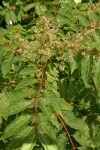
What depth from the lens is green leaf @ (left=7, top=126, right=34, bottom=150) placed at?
6.73 ft

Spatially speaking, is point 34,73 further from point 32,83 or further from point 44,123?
point 44,123

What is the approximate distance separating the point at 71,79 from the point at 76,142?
2.07 feet

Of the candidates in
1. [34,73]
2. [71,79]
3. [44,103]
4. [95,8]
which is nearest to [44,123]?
[44,103]

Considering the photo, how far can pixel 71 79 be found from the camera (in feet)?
10.2

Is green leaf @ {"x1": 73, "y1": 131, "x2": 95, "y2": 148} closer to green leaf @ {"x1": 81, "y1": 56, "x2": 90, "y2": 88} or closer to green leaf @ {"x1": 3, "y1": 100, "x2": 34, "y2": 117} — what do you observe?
green leaf @ {"x1": 81, "y1": 56, "x2": 90, "y2": 88}

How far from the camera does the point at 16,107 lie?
7.13 ft

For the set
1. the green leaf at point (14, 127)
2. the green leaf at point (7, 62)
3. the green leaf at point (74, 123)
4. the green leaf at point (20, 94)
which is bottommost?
the green leaf at point (74, 123)

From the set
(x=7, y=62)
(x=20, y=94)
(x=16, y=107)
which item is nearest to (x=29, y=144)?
(x=16, y=107)

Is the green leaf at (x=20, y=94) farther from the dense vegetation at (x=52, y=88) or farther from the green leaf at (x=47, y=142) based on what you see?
the green leaf at (x=47, y=142)

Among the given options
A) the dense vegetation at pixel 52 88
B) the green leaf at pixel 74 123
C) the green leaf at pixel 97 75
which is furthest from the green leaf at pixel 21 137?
the green leaf at pixel 97 75

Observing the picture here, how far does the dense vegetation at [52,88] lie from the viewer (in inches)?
83.1

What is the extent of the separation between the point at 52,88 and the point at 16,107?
1.36 feet

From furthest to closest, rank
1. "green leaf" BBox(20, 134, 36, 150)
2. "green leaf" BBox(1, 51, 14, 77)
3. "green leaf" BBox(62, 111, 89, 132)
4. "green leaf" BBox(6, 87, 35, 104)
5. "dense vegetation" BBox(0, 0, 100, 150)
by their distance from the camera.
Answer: "green leaf" BBox(1, 51, 14, 77), "green leaf" BBox(62, 111, 89, 132), "green leaf" BBox(6, 87, 35, 104), "dense vegetation" BBox(0, 0, 100, 150), "green leaf" BBox(20, 134, 36, 150)

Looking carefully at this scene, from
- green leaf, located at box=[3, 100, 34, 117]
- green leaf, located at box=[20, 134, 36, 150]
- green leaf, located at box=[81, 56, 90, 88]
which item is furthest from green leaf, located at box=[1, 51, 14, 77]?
green leaf, located at box=[20, 134, 36, 150]
